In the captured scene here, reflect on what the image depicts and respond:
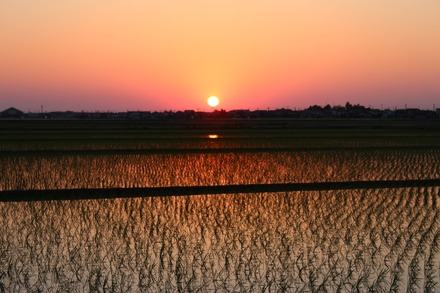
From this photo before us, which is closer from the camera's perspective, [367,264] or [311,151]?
[367,264]

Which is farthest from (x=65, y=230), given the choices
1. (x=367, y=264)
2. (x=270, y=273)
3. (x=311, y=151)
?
Result: (x=311, y=151)

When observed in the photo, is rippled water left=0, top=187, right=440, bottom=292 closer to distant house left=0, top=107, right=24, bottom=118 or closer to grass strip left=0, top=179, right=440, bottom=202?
grass strip left=0, top=179, right=440, bottom=202

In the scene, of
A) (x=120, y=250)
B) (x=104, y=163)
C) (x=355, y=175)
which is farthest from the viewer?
(x=104, y=163)

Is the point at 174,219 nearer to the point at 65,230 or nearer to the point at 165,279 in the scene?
the point at 65,230

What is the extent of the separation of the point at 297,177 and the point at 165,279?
6.98m

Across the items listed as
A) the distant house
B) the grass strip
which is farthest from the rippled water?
the distant house

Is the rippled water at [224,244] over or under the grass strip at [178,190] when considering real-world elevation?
under

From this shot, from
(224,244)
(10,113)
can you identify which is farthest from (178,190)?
(10,113)

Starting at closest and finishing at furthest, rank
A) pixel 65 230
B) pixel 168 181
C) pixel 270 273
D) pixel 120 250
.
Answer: pixel 270 273
pixel 120 250
pixel 65 230
pixel 168 181

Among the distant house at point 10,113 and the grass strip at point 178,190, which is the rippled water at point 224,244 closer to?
the grass strip at point 178,190

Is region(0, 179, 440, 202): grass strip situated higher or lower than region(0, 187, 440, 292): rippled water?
higher

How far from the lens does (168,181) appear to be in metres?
11.1

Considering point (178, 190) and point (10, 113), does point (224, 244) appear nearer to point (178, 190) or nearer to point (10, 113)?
point (178, 190)

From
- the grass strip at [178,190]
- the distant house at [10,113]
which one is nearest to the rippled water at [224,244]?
the grass strip at [178,190]
